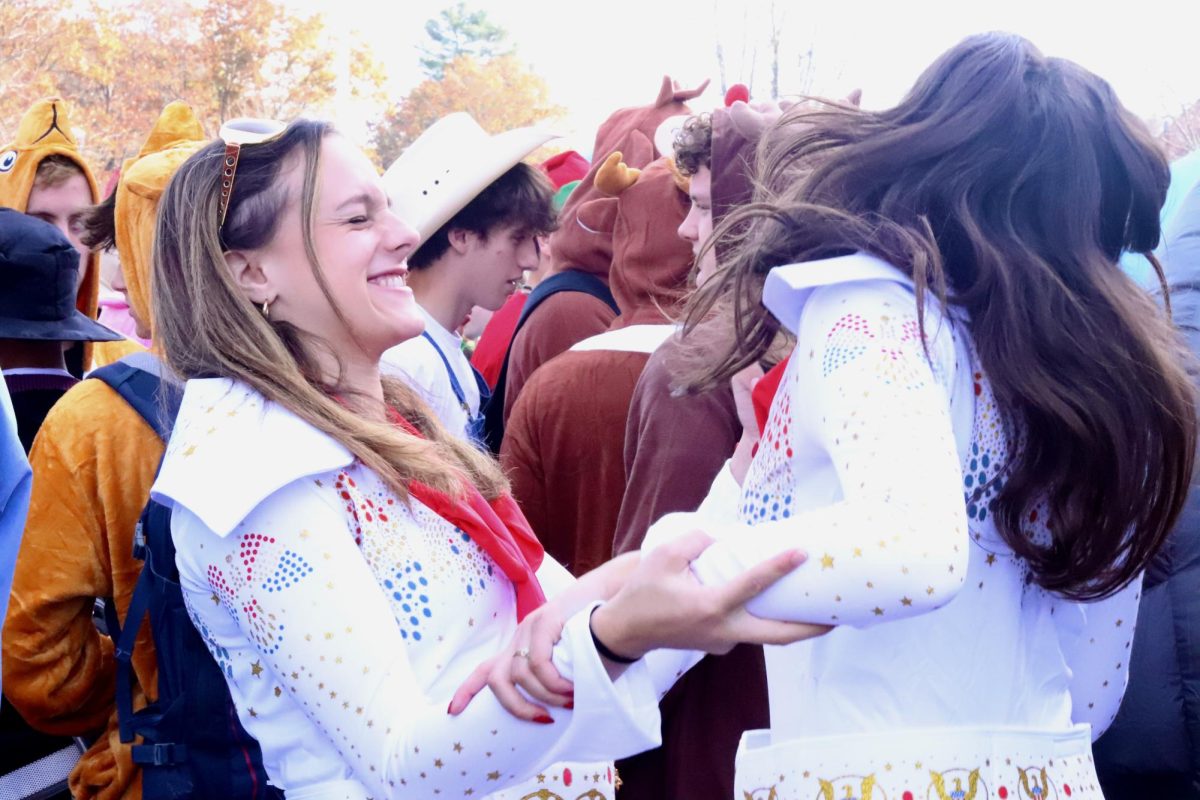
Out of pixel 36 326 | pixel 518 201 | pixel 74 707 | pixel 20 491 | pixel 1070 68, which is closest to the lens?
pixel 1070 68

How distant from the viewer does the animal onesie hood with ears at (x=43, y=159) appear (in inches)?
184

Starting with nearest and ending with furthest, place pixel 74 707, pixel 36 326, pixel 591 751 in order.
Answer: pixel 591 751, pixel 74 707, pixel 36 326

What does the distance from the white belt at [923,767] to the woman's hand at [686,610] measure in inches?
11.3

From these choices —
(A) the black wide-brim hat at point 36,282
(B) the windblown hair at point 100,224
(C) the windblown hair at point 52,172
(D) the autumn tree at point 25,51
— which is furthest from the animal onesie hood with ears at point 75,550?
(D) the autumn tree at point 25,51

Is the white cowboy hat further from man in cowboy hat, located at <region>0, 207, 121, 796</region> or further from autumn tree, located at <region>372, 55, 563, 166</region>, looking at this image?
autumn tree, located at <region>372, 55, 563, 166</region>

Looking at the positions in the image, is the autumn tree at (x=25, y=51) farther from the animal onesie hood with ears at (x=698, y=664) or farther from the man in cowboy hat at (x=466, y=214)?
the animal onesie hood with ears at (x=698, y=664)

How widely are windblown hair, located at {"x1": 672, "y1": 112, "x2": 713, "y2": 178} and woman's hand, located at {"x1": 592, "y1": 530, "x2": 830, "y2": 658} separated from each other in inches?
72.4

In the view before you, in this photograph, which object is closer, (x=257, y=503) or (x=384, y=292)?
(x=257, y=503)

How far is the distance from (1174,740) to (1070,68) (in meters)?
1.64

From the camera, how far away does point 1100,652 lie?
1.87 metres

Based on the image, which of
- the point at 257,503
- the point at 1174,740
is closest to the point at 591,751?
the point at 257,503

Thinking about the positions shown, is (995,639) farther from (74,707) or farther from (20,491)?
(74,707)

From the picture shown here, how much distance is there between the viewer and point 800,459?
1622mm

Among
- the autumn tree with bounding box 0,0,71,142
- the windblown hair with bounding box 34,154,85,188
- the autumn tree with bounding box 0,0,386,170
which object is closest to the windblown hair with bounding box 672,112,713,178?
the windblown hair with bounding box 34,154,85,188
